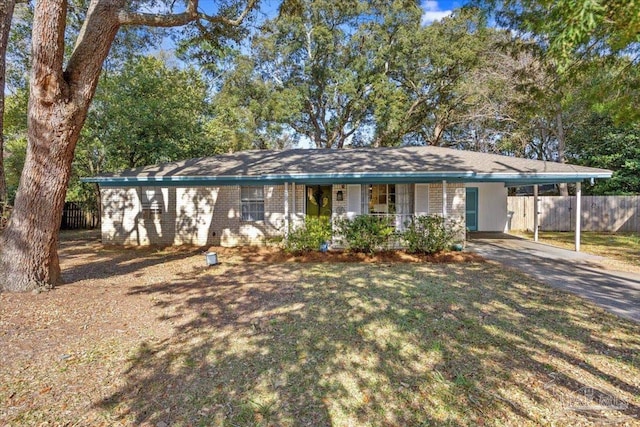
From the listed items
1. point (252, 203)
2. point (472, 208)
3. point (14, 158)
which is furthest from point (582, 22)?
point (14, 158)

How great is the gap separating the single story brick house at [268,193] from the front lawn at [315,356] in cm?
476

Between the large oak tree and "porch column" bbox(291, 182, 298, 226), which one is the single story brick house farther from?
the large oak tree

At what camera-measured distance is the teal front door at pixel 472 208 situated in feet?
47.2

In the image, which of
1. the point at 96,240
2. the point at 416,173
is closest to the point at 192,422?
the point at 416,173

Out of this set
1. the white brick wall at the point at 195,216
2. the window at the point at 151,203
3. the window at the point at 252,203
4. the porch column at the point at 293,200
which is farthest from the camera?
the window at the point at 151,203

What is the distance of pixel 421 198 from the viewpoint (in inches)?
426

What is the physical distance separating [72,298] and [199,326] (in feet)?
8.65

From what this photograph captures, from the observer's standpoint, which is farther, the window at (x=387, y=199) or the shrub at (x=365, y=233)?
the window at (x=387, y=199)

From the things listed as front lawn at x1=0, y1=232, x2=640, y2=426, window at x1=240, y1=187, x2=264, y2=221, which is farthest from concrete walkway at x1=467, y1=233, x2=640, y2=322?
window at x1=240, y1=187, x2=264, y2=221

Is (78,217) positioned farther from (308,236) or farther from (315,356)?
(315,356)

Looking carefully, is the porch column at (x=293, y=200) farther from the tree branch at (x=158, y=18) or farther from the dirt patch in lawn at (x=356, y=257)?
the tree branch at (x=158, y=18)

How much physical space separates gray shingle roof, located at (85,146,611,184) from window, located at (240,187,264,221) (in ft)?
2.81

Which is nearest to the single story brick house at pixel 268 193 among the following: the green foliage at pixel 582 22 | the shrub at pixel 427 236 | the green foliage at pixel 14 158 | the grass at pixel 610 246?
the shrub at pixel 427 236

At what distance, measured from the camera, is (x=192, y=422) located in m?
2.63
